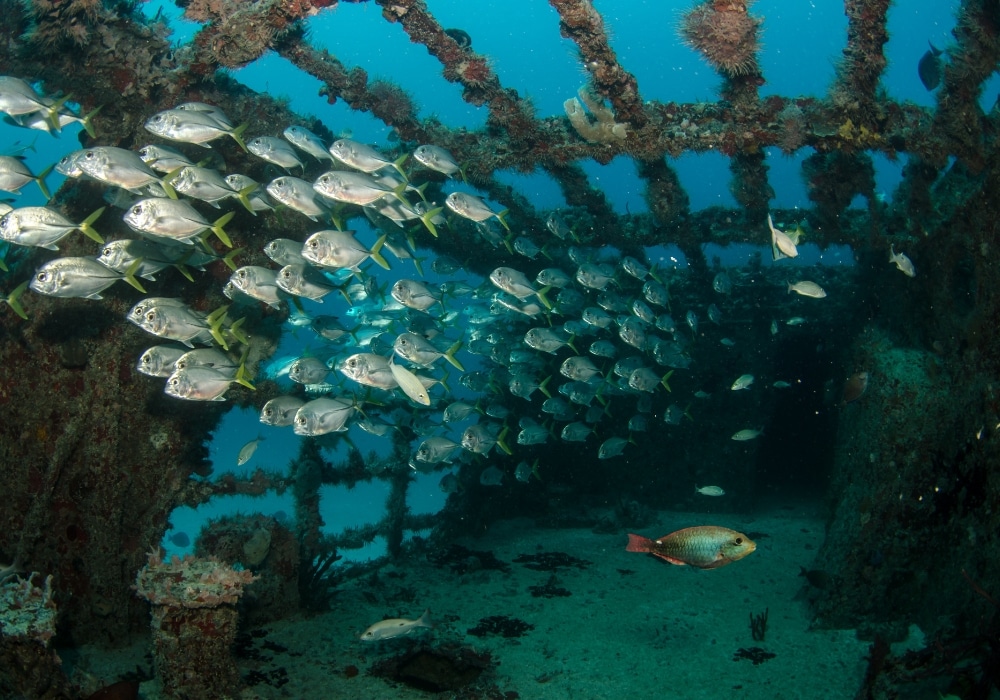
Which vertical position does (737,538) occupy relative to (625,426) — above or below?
below

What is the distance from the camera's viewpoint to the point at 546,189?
5531 inches

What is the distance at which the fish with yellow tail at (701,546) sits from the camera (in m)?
3.67

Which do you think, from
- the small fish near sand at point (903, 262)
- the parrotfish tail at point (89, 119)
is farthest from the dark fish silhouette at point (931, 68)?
the parrotfish tail at point (89, 119)

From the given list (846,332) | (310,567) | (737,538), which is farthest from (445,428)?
(846,332)

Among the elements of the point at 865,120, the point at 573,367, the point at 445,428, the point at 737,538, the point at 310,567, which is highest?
Result: the point at 865,120

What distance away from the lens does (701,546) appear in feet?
12.2

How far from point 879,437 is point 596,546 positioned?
5.17 metres

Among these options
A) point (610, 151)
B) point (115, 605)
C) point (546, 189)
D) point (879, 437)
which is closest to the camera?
point (115, 605)

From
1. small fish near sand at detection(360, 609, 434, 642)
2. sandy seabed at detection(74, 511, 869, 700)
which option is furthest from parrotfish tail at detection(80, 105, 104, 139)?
small fish near sand at detection(360, 609, 434, 642)

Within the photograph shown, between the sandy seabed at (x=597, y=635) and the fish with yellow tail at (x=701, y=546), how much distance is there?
2186 millimetres

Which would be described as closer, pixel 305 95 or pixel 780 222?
pixel 780 222

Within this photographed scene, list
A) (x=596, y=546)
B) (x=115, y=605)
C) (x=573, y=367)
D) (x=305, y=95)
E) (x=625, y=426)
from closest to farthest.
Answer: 1. (x=115, y=605)
2. (x=573, y=367)
3. (x=596, y=546)
4. (x=625, y=426)
5. (x=305, y=95)

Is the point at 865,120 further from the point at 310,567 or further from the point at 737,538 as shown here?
the point at 310,567

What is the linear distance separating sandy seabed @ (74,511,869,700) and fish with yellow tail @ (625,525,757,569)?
219 centimetres
